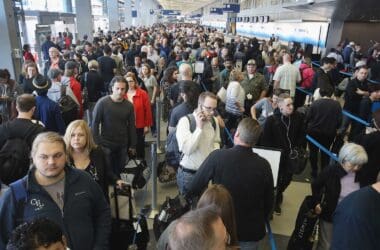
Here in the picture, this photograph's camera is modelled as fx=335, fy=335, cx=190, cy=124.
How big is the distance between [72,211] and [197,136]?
139 centimetres

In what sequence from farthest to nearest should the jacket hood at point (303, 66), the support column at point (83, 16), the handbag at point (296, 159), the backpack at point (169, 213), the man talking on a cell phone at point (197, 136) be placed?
the support column at point (83, 16) < the jacket hood at point (303, 66) < the handbag at point (296, 159) < the man talking on a cell phone at point (197, 136) < the backpack at point (169, 213)

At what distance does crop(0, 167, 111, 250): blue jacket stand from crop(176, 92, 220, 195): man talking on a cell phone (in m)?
1.10

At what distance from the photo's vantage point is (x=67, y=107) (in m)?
5.63

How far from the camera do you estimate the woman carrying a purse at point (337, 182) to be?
125 inches

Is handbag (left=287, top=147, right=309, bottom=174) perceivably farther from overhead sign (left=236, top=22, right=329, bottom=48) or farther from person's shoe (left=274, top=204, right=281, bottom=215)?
overhead sign (left=236, top=22, right=329, bottom=48)

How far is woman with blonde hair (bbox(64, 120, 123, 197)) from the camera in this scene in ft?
9.75

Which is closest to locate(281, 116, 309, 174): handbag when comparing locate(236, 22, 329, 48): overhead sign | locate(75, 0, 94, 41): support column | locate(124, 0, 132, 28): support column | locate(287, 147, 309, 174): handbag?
locate(287, 147, 309, 174): handbag

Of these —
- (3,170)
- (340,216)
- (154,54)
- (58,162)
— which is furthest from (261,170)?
(154,54)

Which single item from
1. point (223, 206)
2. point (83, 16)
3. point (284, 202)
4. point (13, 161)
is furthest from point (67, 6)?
point (223, 206)

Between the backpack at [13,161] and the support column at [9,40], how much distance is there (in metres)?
7.31

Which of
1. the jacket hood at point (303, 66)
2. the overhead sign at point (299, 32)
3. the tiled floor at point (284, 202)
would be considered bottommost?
A: the tiled floor at point (284, 202)

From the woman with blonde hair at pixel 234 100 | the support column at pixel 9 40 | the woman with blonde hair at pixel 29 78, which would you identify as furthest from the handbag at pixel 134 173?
the support column at pixel 9 40

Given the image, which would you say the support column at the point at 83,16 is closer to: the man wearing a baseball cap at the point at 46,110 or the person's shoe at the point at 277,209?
the man wearing a baseball cap at the point at 46,110

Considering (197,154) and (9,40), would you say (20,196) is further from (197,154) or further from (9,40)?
(9,40)
